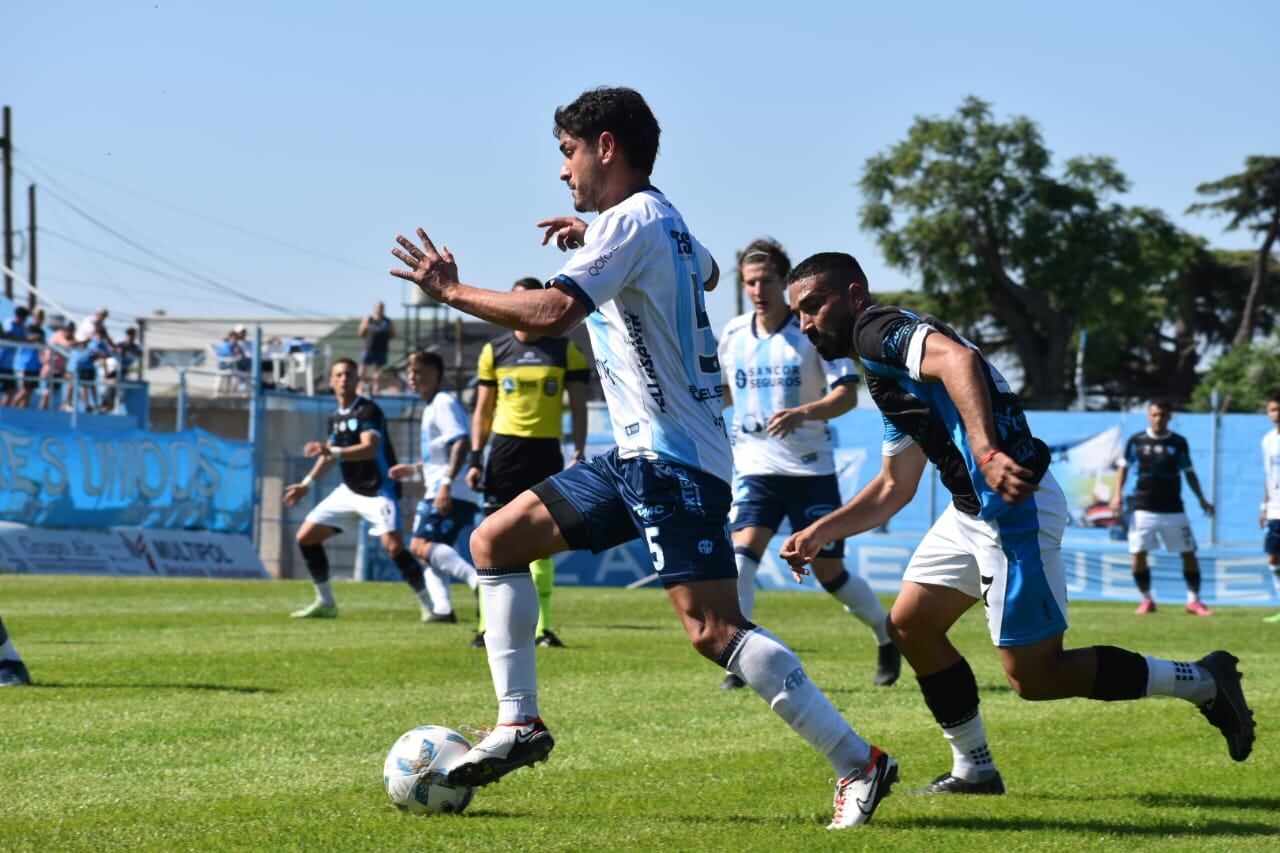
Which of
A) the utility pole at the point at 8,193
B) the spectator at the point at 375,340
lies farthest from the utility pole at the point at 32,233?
the spectator at the point at 375,340

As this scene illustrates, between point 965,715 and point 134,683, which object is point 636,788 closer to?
point 965,715

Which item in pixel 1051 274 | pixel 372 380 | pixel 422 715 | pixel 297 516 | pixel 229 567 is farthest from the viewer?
pixel 1051 274

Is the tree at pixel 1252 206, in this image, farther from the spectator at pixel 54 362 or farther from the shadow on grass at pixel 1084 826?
the shadow on grass at pixel 1084 826

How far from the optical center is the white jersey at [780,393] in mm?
9969

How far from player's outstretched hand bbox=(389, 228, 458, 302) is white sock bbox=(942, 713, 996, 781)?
2355 mm

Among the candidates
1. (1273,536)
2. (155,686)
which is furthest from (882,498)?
(1273,536)

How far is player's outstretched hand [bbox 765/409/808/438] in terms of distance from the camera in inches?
369

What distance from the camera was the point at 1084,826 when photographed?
5.24 meters

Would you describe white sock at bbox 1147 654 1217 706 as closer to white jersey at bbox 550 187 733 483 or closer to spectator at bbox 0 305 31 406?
white jersey at bbox 550 187 733 483

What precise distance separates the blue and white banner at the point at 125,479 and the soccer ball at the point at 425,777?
1849 cm

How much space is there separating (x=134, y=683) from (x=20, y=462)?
Result: 14.6 m

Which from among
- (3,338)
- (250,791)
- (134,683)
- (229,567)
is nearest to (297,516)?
(229,567)

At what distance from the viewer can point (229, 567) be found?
82.4 ft

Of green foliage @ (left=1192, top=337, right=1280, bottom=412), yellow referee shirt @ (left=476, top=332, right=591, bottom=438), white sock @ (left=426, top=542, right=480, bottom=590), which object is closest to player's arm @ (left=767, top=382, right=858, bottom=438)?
yellow referee shirt @ (left=476, top=332, right=591, bottom=438)
